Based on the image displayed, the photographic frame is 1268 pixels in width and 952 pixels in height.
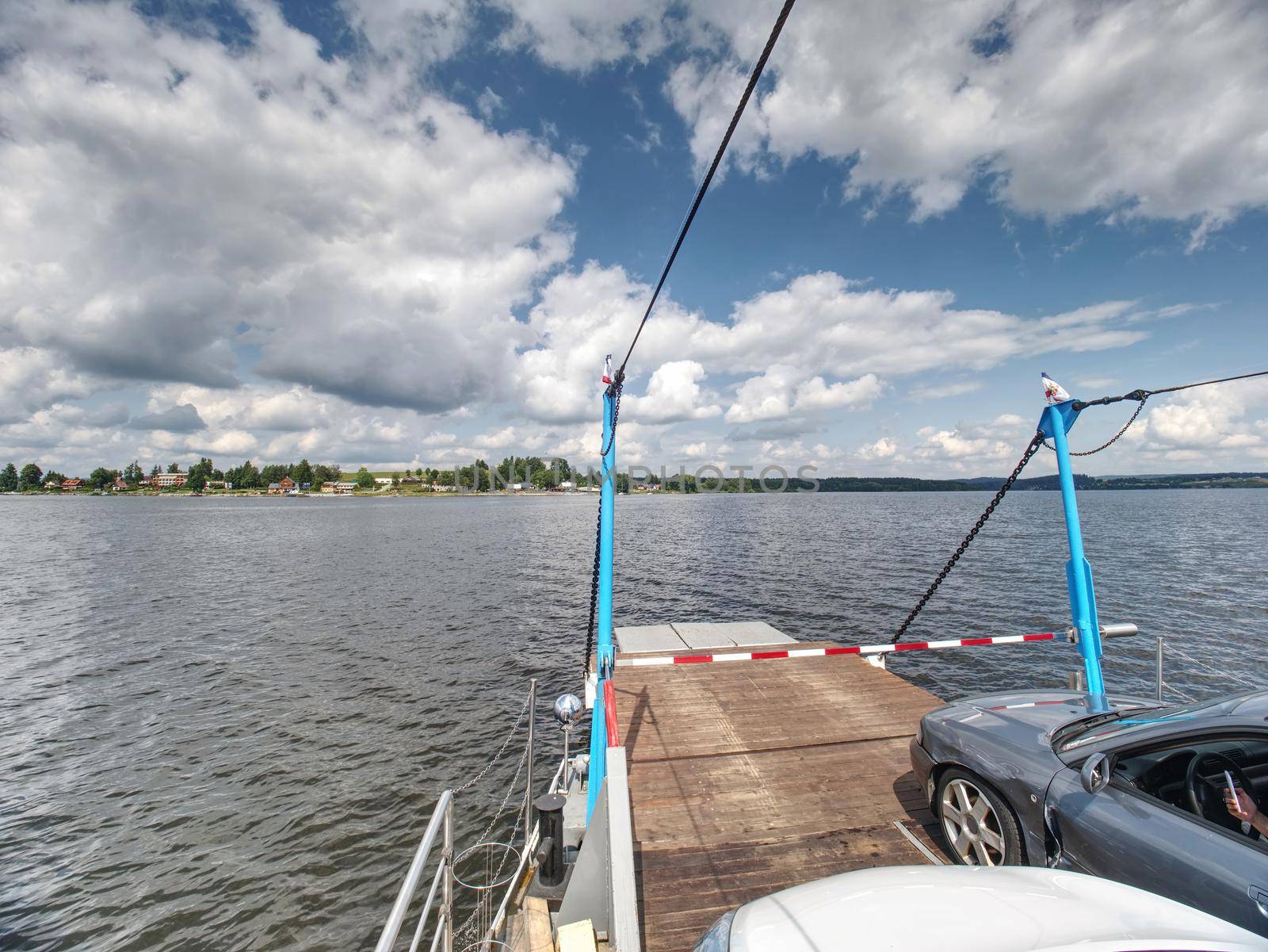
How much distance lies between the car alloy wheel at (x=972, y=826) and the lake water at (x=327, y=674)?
24.1 ft

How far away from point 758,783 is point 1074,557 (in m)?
5.17

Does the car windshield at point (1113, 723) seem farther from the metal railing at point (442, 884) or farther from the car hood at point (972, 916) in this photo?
the metal railing at point (442, 884)

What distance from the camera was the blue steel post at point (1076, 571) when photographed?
22.3 feet

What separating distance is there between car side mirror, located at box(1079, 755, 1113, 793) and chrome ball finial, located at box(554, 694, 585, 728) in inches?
196

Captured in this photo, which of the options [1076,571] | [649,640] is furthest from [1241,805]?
[649,640]

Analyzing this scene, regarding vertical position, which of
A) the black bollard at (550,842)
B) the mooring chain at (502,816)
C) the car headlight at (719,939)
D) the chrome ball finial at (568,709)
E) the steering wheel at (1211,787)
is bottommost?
the mooring chain at (502,816)

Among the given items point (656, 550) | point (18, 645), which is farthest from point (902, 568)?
point (18, 645)

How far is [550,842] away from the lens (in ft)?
→ 19.7

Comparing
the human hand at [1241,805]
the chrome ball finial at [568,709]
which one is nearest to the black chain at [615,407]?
the chrome ball finial at [568,709]

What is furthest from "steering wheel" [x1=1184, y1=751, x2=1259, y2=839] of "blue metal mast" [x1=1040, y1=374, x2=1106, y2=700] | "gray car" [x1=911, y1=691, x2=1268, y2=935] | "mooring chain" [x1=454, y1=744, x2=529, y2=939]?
"mooring chain" [x1=454, y1=744, x2=529, y2=939]

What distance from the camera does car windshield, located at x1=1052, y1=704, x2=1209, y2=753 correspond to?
3.72 m

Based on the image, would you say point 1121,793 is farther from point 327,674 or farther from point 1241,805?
point 327,674

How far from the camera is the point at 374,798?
10141 millimetres

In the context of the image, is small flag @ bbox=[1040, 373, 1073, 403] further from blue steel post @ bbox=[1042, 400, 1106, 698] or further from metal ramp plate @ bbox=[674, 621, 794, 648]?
metal ramp plate @ bbox=[674, 621, 794, 648]
